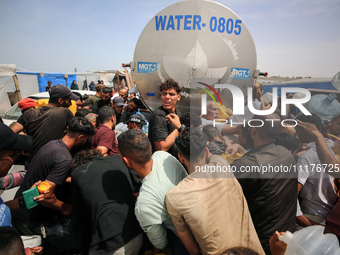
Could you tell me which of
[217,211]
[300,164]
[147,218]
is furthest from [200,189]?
[300,164]

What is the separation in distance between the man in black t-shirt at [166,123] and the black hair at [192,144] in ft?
2.29

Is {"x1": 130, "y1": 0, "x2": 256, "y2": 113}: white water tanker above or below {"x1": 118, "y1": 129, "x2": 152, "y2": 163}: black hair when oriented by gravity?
above

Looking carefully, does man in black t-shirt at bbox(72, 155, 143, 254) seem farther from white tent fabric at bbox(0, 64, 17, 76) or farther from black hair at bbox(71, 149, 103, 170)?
white tent fabric at bbox(0, 64, 17, 76)

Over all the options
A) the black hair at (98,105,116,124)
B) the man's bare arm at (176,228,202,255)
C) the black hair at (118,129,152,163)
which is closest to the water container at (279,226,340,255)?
the man's bare arm at (176,228,202,255)

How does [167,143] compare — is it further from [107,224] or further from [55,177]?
[55,177]

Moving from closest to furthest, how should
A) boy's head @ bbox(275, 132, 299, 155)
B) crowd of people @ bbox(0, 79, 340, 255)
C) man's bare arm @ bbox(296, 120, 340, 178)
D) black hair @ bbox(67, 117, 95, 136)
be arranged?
crowd of people @ bbox(0, 79, 340, 255)
man's bare arm @ bbox(296, 120, 340, 178)
boy's head @ bbox(275, 132, 299, 155)
black hair @ bbox(67, 117, 95, 136)

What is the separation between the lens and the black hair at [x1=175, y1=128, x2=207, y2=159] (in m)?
1.45

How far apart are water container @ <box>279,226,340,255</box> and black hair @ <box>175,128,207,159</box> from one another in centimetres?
75

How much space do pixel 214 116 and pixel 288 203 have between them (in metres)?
1.53

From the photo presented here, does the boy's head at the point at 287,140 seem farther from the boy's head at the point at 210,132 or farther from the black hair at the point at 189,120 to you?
the black hair at the point at 189,120

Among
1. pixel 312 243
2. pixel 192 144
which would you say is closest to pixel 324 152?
pixel 312 243

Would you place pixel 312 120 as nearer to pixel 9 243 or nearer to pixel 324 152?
pixel 324 152

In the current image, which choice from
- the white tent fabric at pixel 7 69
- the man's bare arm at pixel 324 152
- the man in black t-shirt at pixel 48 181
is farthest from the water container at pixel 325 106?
the white tent fabric at pixel 7 69

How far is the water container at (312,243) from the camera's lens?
99 centimetres
